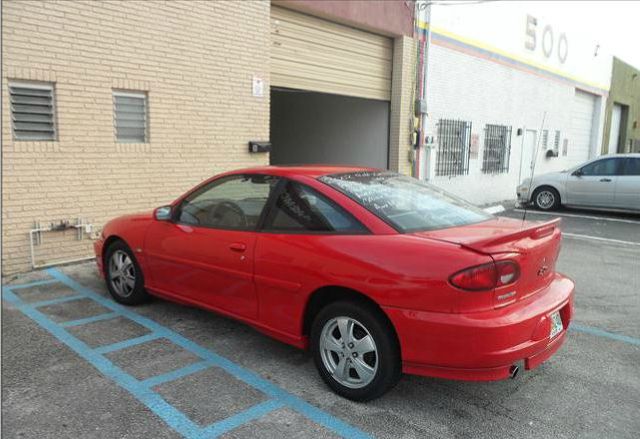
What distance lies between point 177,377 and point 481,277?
2.21 metres

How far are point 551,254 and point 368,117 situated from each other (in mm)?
9339

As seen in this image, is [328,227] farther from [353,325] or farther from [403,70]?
[403,70]

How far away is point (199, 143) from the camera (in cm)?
810

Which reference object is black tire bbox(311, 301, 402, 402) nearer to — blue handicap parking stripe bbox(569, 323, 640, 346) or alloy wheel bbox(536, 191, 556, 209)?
blue handicap parking stripe bbox(569, 323, 640, 346)

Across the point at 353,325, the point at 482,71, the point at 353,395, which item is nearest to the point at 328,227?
the point at 353,325

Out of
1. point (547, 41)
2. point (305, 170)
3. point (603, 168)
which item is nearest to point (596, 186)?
point (603, 168)

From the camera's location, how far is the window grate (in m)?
6.30

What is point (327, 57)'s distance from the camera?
34.4 feet

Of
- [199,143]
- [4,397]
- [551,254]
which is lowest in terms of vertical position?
[4,397]

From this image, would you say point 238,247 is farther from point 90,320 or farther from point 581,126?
point 581,126

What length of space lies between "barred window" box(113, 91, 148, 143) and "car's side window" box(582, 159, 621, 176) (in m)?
10.5

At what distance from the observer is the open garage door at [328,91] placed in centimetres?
979

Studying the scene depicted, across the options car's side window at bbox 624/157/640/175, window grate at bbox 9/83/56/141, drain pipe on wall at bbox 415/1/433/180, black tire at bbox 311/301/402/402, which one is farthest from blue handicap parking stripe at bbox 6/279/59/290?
car's side window at bbox 624/157/640/175

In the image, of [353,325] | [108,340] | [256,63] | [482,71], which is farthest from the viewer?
[482,71]
